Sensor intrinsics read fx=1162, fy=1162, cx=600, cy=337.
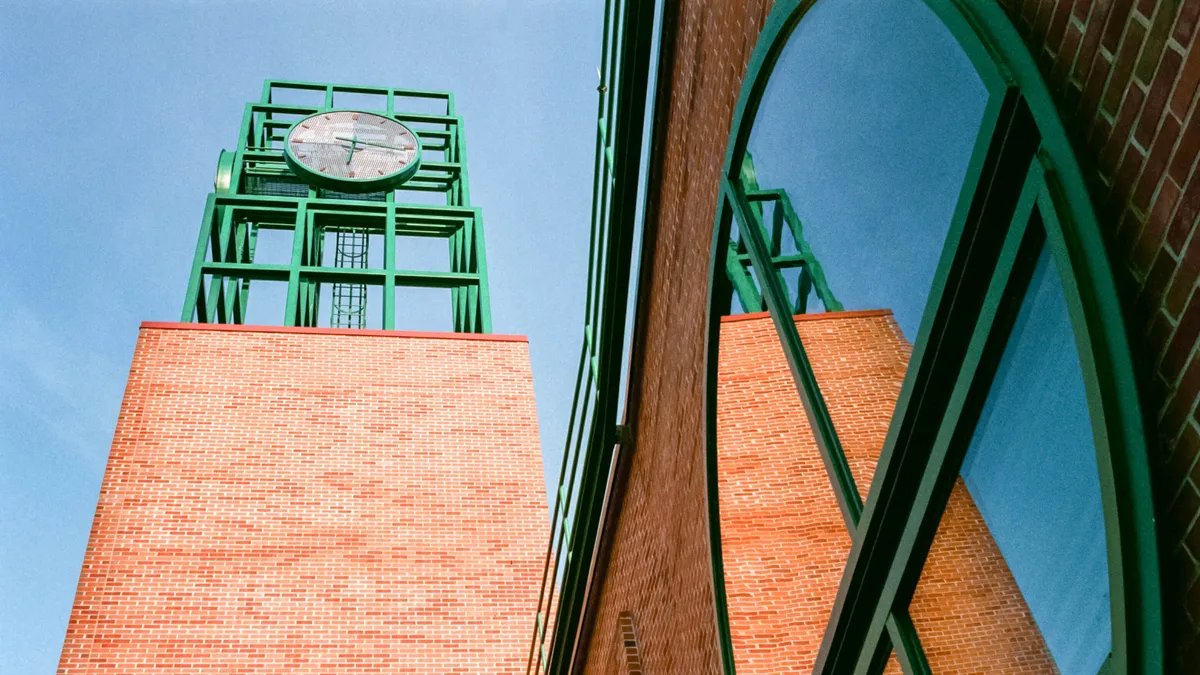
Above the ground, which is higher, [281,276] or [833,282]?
[281,276]

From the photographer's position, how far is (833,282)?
3736mm

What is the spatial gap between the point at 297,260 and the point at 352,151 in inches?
136

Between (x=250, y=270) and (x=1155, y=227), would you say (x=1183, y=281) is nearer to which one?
Result: (x=1155, y=227)

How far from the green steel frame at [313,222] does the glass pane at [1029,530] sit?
54.6 feet

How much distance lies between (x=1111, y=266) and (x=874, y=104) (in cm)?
139

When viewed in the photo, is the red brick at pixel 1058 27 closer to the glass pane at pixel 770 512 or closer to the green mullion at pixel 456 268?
the glass pane at pixel 770 512

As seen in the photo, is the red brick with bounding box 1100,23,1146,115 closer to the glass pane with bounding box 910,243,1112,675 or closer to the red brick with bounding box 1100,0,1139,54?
the red brick with bounding box 1100,0,1139,54

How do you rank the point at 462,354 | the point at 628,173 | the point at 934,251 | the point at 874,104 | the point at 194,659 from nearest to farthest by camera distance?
the point at 934,251 < the point at 874,104 < the point at 628,173 < the point at 194,659 < the point at 462,354

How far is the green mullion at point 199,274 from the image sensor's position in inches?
714

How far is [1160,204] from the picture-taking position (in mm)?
1939

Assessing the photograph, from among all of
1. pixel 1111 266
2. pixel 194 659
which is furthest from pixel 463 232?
pixel 1111 266

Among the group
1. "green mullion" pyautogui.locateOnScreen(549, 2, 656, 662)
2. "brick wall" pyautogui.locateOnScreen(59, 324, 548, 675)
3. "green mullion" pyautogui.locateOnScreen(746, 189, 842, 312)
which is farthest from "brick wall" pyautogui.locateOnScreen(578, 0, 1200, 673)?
"brick wall" pyautogui.locateOnScreen(59, 324, 548, 675)

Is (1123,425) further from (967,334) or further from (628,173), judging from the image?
(628,173)

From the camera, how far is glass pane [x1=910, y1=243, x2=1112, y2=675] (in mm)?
2170
